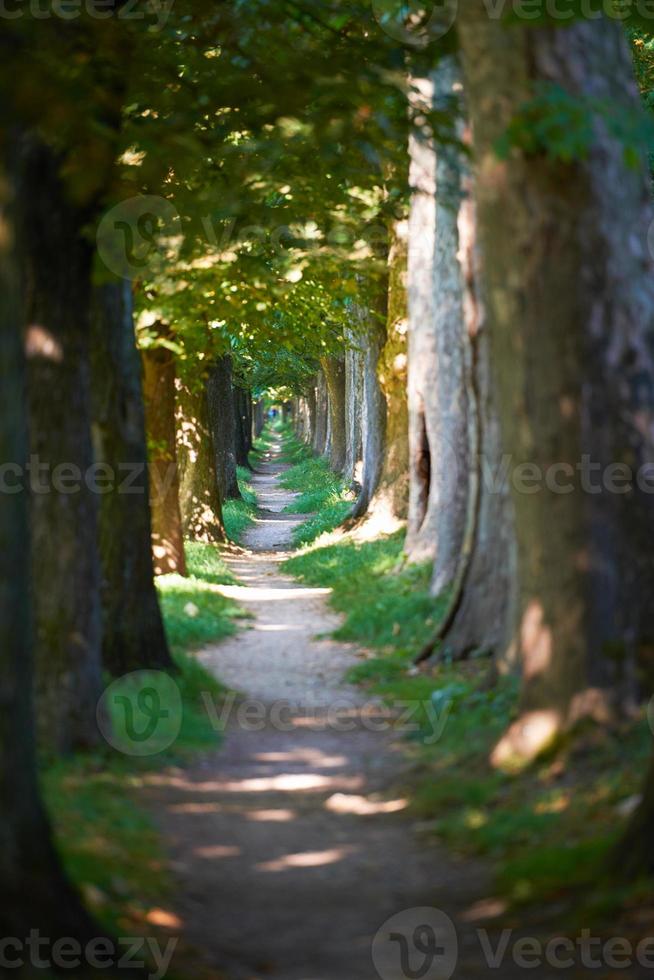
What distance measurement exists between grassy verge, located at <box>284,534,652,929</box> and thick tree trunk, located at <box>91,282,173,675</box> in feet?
7.24

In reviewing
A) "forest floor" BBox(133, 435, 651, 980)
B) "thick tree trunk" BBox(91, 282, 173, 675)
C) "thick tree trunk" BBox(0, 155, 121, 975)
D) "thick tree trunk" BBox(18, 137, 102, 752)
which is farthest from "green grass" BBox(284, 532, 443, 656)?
"thick tree trunk" BBox(0, 155, 121, 975)

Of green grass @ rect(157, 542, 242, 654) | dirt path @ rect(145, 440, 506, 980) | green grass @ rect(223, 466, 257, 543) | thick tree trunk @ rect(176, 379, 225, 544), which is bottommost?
dirt path @ rect(145, 440, 506, 980)

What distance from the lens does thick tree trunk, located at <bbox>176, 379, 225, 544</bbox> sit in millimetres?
22984

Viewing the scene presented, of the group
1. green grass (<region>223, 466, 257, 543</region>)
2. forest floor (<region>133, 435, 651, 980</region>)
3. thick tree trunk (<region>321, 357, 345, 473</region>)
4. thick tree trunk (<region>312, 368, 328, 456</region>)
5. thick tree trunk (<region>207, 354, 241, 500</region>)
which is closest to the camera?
forest floor (<region>133, 435, 651, 980</region>)

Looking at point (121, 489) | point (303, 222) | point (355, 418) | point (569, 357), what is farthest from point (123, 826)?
point (355, 418)

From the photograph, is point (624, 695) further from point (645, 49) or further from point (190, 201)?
point (645, 49)

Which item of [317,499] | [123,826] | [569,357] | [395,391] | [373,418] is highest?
[395,391]

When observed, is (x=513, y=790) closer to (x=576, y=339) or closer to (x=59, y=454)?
(x=576, y=339)

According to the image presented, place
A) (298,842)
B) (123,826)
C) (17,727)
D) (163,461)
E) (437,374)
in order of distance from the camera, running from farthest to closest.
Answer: (163,461)
(437,374)
(298,842)
(123,826)
(17,727)

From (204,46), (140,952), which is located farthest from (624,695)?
(204,46)

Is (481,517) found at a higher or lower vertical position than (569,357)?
lower

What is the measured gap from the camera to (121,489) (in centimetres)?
1123

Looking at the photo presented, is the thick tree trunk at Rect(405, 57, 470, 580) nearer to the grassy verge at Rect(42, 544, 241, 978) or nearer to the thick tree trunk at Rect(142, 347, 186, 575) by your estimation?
the thick tree trunk at Rect(142, 347, 186, 575)

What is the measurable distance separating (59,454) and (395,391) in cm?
1280
